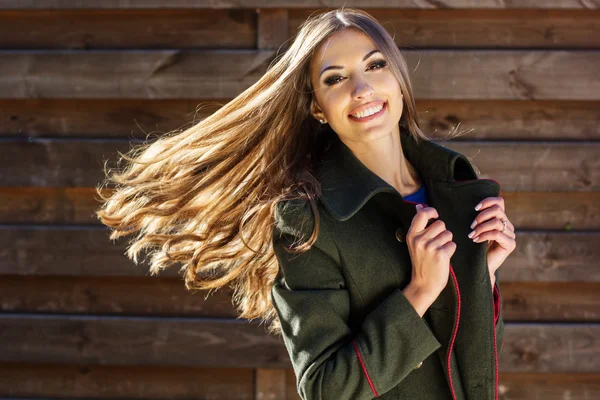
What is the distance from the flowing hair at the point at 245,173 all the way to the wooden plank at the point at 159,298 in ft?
2.68

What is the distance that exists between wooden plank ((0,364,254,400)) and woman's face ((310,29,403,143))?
1667 mm

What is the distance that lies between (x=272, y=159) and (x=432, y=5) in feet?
4.20

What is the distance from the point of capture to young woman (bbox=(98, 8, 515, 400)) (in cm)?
174

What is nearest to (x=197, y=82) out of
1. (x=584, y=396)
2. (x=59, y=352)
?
(x=59, y=352)

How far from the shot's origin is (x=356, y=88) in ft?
6.17

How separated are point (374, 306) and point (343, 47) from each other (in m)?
0.65

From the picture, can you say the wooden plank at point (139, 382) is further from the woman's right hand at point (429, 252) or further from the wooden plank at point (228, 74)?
the woman's right hand at point (429, 252)

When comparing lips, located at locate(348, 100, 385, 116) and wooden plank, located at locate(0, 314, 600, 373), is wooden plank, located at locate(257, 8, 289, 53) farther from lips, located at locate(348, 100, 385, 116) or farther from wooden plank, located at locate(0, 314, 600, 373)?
lips, located at locate(348, 100, 385, 116)

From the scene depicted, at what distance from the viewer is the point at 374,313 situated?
5.76 ft

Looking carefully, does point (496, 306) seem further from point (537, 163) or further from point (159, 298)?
point (159, 298)

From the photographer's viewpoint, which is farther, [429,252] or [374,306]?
[374,306]

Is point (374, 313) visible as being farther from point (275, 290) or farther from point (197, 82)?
point (197, 82)

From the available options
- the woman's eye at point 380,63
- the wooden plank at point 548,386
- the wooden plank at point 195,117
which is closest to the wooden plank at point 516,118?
the wooden plank at point 195,117

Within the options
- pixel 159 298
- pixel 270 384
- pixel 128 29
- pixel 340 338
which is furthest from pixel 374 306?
pixel 128 29
